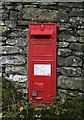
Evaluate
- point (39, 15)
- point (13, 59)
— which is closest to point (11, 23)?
point (39, 15)

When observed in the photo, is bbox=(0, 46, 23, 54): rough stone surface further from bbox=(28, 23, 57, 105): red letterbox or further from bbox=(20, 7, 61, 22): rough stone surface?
bbox=(20, 7, 61, 22): rough stone surface

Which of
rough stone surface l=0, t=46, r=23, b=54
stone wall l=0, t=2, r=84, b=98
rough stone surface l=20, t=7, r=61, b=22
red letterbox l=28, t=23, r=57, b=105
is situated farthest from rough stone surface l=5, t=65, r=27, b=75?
rough stone surface l=20, t=7, r=61, b=22

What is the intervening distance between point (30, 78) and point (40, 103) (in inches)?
15.3

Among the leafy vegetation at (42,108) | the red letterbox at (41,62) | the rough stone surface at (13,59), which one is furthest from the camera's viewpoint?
the rough stone surface at (13,59)

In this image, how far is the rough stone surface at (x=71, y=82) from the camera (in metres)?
5.03

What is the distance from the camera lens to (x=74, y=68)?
16.5 ft

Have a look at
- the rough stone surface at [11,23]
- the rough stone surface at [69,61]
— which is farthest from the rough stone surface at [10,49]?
the rough stone surface at [69,61]

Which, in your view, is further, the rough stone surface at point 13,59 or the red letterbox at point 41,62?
the rough stone surface at point 13,59

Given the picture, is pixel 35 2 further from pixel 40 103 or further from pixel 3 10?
pixel 40 103

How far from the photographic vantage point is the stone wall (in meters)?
5.03

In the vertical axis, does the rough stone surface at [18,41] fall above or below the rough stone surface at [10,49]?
above

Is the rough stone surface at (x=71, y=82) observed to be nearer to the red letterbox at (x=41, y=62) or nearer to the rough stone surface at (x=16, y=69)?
the red letterbox at (x=41, y=62)

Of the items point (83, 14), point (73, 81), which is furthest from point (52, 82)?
point (83, 14)

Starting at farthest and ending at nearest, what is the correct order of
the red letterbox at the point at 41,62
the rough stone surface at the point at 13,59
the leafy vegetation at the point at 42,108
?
the rough stone surface at the point at 13,59, the red letterbox at the point at 41,62, the leafy vegetation at the point at 42,108
